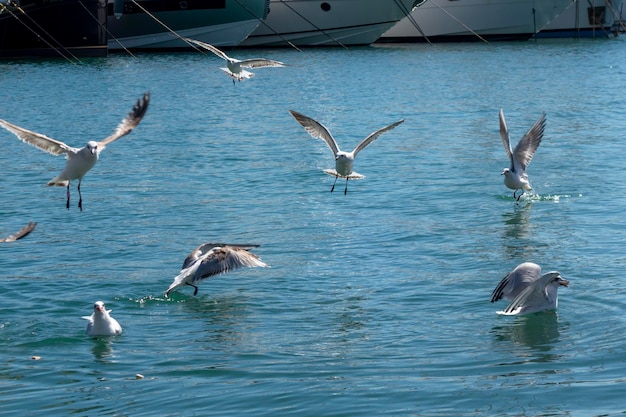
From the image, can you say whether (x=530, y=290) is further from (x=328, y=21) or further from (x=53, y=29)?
(x=328, y=21)

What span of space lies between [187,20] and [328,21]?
28.5 ft

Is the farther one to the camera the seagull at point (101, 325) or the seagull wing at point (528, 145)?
the seagull wing at point (528, 145)

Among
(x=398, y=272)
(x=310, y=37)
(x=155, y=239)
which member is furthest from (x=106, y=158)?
(x=310, y=37)

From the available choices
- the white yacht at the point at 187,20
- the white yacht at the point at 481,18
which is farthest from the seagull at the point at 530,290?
the white yacht at the point at 481,18

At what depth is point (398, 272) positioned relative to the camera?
710 inches

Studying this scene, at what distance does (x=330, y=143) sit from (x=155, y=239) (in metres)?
3.47

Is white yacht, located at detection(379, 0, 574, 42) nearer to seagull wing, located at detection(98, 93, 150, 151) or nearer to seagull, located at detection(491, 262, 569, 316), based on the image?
→ seagull wing, located at detection(98, 93, 150, 151)

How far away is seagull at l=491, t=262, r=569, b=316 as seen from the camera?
48.4 ft

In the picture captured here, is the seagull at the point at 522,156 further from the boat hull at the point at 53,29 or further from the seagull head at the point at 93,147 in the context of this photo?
the boat hull at the point at 53,29

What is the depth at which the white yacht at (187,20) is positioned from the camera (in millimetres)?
73000

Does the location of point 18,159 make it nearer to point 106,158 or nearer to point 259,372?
point 106,158

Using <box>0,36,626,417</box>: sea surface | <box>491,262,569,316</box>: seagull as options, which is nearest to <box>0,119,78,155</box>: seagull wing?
<box>0,36,626,417</box>: sea surface

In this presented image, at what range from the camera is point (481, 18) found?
79.1 m

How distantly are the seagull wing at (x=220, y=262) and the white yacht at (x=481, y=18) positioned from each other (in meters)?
63.3
